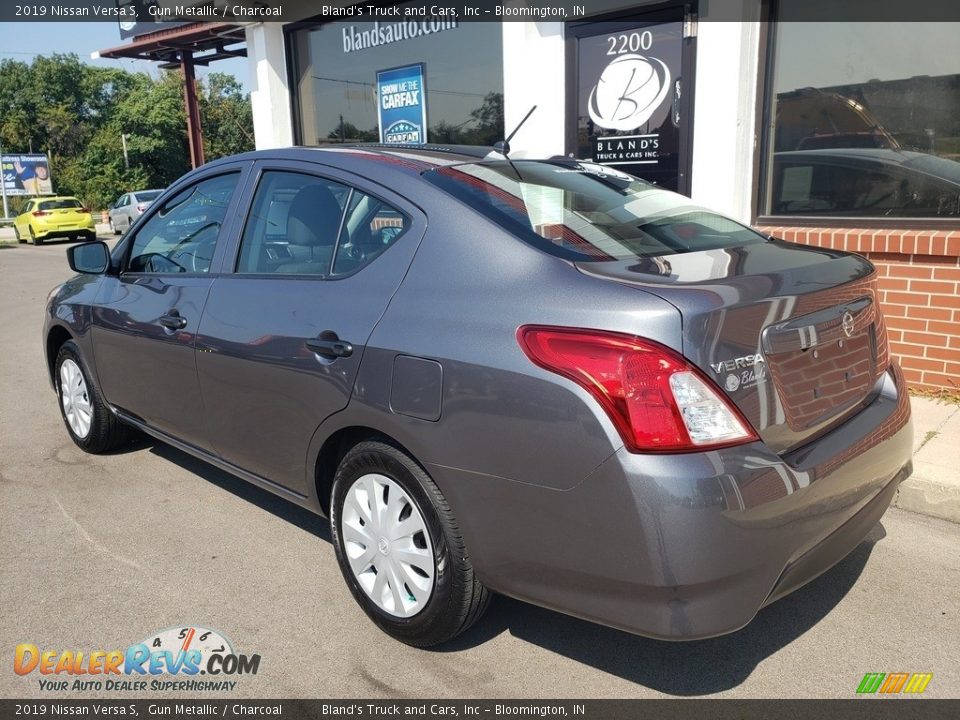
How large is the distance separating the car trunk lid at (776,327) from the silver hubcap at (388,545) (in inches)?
38.7

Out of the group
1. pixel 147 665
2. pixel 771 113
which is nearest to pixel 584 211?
pixel 147 665

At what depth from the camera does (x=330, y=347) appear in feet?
8.98

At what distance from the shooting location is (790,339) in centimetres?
224

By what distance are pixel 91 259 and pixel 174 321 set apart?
1.08 meters

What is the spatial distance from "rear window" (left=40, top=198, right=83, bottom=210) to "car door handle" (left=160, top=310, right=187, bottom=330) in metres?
24.9

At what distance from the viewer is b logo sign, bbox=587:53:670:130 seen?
665cm

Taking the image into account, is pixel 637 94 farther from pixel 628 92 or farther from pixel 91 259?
pixel 91 259

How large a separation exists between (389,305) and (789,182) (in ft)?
14.4

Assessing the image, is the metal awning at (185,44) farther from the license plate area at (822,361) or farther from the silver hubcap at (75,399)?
the license plate area at (822,361)

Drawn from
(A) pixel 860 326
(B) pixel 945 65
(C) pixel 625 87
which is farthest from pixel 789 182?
(A) pixel 860 326

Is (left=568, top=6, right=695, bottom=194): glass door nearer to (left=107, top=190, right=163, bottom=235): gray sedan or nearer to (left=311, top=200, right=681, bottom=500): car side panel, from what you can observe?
(left=311, top=200, right=681, bottom=500): car side panel

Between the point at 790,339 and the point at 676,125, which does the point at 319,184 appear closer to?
the point at 790,339

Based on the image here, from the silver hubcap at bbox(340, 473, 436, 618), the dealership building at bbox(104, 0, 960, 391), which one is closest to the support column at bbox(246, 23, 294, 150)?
the dealership building at bbox(104, 0, 960, 391)

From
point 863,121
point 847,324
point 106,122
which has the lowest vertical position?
point 847,324
